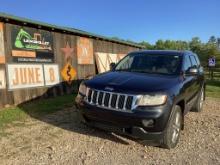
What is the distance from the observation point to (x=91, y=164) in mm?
4223

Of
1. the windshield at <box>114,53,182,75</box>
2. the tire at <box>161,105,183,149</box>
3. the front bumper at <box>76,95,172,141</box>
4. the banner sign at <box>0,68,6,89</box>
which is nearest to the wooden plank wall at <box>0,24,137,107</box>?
the banner sign at <box>0,68,6,89</box>

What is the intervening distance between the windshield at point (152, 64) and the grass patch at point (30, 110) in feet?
8.99

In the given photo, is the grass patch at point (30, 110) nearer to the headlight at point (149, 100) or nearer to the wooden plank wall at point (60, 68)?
the wooden plank wall at point (60, 68)

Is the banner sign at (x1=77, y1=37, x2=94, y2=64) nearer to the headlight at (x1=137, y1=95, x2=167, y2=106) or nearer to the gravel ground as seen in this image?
the gravel ground

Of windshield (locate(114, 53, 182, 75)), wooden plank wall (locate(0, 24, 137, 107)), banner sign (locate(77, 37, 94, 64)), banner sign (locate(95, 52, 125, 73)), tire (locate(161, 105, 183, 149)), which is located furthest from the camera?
banner sign (locate(95, 52, 125, 73))

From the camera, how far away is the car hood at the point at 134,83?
4578 mm

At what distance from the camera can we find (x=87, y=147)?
4.91m

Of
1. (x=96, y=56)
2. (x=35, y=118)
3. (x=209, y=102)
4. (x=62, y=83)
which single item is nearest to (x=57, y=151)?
(x=35, y=118)

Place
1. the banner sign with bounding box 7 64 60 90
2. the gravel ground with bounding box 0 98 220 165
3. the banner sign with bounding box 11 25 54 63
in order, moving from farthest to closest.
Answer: the banner sign with bounding box 11 25 54 63
the banner sign with bounding box 7 64 60 90
the gravel ground with bounding box 0 98 220 165

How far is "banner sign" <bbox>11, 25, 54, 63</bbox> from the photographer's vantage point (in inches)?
348

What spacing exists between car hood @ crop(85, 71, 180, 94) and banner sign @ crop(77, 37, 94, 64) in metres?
7.35

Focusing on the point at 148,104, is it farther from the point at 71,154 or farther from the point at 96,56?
the point at 96,56

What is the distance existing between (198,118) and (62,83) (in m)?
5.98

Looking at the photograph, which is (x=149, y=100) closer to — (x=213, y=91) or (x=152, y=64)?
(x=152, y=64)
